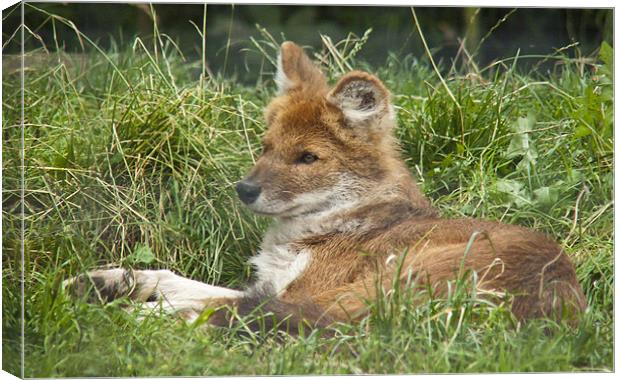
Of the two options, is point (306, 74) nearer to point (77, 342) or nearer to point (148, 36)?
point (148, 36)

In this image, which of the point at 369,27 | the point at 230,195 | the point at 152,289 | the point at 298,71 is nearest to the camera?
the point at 152,289

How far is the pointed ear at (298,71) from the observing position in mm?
8398

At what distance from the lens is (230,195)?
28.2ft

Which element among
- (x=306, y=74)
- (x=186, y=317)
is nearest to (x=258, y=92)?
(x=306, y=74)

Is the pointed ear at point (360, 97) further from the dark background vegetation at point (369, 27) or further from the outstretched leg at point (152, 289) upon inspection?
the outstretched leg at point (152, 289)

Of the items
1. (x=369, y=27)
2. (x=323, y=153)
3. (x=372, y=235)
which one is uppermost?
(x=369, y=27)

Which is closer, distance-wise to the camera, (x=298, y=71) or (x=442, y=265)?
(x=442, y=265)

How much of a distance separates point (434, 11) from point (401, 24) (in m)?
0.23

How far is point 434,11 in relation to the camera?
324 inches

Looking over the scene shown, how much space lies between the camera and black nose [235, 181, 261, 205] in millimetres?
8133

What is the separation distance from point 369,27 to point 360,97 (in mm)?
488

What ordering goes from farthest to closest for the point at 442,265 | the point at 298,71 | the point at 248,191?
the point at 298,71 < the point at 248,191 < the point at 442,265

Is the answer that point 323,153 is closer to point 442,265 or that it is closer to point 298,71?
point 298,71

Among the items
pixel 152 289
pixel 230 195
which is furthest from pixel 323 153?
pixel 152 289
